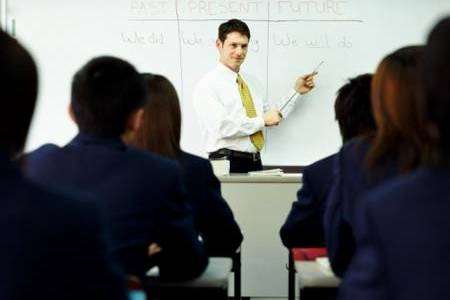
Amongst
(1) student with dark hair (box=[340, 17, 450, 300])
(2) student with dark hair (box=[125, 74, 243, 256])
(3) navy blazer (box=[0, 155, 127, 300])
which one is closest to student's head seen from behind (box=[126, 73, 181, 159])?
(2) student with dark hair (box=[125, 74, 243, 256])

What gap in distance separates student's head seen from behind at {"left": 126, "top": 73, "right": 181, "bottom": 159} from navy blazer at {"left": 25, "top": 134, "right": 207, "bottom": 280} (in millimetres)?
386

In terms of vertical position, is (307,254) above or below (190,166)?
below

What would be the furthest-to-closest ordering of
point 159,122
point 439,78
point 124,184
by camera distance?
point 159,122 → point 124,184 → point 439,78

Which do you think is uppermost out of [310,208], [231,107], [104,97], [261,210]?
[104,97]

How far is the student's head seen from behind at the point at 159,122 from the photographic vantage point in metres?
2.12

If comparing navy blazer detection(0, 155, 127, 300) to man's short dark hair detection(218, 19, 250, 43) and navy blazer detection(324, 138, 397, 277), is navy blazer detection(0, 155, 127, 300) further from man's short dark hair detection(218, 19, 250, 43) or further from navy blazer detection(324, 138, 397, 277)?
man's short dark hair detection(218, 19, 250, 43)

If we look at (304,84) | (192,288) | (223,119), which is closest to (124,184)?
(192,288)

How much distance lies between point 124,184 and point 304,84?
3.18 m

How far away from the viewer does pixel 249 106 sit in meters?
4.48

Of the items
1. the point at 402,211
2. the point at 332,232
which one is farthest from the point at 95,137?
the point at 402,211

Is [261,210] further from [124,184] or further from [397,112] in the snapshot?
[397,112]

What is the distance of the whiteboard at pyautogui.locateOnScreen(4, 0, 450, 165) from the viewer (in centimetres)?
470

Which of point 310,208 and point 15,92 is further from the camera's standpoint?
point 310,208

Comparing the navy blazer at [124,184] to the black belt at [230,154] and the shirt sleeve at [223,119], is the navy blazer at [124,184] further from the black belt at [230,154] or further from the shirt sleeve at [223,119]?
the shirt sleeve at [223,119]
